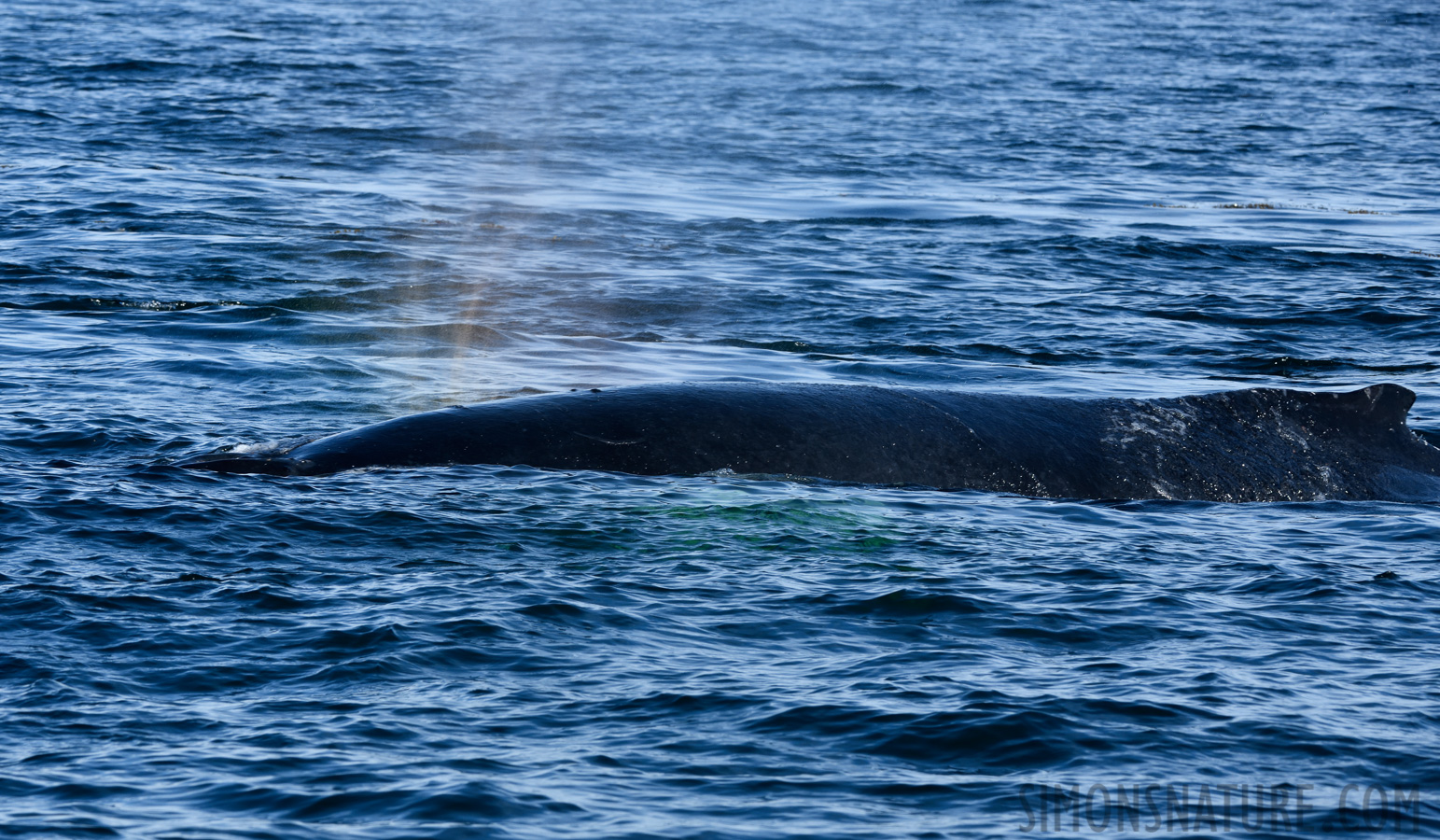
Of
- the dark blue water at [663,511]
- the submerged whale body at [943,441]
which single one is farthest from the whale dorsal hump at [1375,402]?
the dark blue water at [663,511]

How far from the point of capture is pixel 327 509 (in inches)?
355

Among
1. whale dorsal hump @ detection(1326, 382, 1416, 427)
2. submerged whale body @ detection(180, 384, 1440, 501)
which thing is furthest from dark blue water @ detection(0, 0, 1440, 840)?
whale dorsal hump @ detection(1326, 382, 1416, 427)

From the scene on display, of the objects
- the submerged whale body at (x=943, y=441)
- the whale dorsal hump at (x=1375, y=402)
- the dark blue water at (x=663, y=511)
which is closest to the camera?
the dark blue water at (x=663, y=511)

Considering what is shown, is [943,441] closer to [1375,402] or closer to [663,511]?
[663,511]

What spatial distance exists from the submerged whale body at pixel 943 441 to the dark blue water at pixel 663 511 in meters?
0.21

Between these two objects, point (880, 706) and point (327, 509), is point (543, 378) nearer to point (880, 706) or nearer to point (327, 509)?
point (327, 509)

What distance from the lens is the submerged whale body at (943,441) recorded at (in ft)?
31.7

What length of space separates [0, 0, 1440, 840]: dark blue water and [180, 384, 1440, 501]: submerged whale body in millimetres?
213

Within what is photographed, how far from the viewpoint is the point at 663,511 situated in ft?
30.7

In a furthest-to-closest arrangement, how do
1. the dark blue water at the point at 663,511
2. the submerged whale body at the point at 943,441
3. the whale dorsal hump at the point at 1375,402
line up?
the whale dorsal hump at the point at 1375,402, the submerged whale body at the point at 943,441, the dark blue water at the point at 663,511

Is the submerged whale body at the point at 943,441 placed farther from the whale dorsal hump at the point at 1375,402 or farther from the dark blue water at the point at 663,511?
the dark blue water at the point at 663,511

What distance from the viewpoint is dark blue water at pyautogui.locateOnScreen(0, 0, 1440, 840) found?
637 centimetres

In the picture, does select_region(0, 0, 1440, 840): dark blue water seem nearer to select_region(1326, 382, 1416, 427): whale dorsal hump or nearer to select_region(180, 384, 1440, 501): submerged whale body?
select_region(180, 384, 1440, 501): submerged whale body

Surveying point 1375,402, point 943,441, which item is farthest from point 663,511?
point 1375,402
